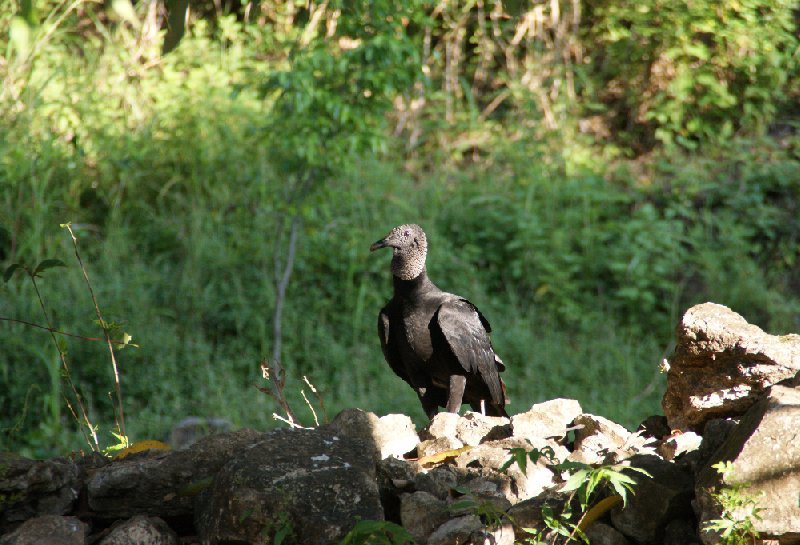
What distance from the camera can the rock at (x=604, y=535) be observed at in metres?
2.38

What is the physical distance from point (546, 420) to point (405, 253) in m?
1.25

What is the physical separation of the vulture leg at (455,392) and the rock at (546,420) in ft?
2.95

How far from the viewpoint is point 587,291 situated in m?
7.69

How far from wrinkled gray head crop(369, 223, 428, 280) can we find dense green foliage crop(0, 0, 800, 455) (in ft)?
5.77

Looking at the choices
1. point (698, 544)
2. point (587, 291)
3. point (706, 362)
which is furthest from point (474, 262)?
point (698, 544)

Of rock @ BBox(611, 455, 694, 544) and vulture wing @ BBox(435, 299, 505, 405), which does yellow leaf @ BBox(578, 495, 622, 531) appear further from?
vulture wing @ BBox(435, 299, 505, 405)

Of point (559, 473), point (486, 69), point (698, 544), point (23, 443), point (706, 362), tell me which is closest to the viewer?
point (698, 544)

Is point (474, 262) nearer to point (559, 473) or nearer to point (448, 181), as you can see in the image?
point (448, 181)

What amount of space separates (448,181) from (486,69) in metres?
1.85

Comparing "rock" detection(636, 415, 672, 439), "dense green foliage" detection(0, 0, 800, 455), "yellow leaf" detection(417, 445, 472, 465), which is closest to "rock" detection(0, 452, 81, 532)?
"yellow leaf" detection(417, 445, 472, 465)

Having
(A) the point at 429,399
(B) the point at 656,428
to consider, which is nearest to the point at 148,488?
(B) the point at 656,428

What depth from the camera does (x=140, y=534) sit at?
2.42m

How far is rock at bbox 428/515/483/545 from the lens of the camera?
2.34 metres

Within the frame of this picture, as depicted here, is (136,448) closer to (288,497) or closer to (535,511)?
(288,497)
